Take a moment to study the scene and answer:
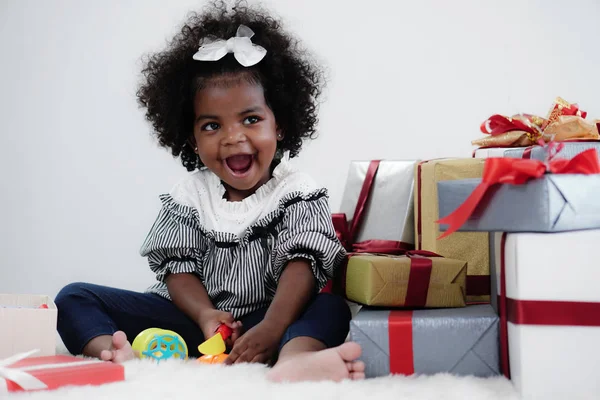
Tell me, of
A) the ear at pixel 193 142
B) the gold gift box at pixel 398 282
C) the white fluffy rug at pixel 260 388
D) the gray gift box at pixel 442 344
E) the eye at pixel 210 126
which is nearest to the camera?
the white fluffy rug at pixel 260 388

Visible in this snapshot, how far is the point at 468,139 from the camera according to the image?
5.98 ft

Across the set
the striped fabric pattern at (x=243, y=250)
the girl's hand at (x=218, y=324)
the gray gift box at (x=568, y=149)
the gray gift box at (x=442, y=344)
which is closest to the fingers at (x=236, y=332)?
the girl's hand at (x=218, y=324)

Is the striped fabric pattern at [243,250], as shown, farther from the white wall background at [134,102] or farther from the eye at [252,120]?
the white wall background at [134,102]

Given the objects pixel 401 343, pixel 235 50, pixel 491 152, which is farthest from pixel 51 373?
pixel 491 152

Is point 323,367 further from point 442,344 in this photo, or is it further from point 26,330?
point 26,330

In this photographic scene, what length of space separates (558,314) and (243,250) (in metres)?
0.55

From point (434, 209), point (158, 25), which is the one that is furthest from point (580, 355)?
point (158, 25)

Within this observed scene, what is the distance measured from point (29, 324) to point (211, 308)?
0.90 feet

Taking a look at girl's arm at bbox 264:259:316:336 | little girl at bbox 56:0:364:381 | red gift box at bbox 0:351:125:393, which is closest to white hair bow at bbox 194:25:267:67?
little girl at bbox 56:0:364:381

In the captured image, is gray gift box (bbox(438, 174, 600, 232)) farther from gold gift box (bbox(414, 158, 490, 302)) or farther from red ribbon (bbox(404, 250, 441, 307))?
gold gift box (bbox(414, 158, 490, 302))

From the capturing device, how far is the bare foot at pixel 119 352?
3.22ft

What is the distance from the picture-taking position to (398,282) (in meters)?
1.01

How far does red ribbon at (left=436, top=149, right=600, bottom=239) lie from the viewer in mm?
805

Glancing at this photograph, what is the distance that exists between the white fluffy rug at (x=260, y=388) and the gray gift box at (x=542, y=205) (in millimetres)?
178
